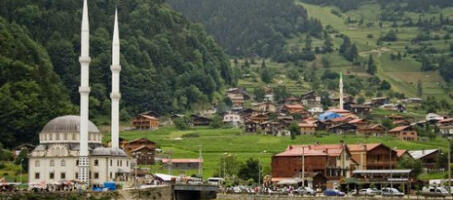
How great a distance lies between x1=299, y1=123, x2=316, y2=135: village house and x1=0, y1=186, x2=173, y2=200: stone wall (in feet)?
259

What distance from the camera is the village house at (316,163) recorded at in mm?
136125

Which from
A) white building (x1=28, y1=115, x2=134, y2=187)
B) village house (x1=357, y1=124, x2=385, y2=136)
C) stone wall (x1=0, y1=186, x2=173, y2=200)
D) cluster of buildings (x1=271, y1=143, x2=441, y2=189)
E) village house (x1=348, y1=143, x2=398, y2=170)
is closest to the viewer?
stone wall (x1=0, y1=186, x2=173, y2=200)

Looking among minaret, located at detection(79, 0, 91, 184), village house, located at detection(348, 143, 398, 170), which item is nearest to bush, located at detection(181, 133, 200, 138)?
village house, located at detection(348, 143, 398, 170)

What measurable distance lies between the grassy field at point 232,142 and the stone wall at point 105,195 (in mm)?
40021

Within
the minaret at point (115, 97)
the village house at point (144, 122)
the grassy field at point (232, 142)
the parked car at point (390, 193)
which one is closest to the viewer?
the parked car at point (390, 193)

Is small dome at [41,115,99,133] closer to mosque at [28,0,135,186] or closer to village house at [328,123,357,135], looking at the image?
mosque at [28,0,135,186]

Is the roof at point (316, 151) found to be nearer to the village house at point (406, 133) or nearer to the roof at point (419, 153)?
the roof at point (419, 153)

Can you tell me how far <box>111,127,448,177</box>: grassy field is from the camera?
530 ft

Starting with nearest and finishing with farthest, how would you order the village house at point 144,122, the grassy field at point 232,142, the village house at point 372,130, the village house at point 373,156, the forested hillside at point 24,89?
the village house at point 373,156
the forested hillside at point 24,89
the grassy field at point 232,142
the village house at point 372,130
the village house at point 144,122

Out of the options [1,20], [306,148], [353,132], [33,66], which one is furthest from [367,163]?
[1,20]

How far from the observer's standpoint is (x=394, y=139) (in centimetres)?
18225

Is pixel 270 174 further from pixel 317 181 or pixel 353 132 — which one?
pixel 353 132

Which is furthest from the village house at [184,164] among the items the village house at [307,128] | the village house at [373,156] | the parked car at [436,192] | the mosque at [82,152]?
the parked car at [436,192]

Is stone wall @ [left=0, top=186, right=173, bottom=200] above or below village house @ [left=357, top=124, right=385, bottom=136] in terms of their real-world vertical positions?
below
